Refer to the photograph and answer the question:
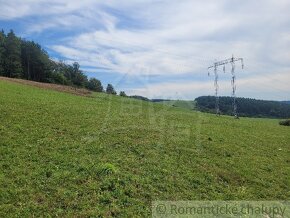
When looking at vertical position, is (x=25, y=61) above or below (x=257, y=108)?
above

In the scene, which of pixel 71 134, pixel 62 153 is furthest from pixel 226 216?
pixel 71 134

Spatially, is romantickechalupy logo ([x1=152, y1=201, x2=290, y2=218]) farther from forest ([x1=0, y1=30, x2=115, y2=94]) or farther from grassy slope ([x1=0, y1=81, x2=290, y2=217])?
forest ([x1=0, y1=30, x2=115, y2=94])

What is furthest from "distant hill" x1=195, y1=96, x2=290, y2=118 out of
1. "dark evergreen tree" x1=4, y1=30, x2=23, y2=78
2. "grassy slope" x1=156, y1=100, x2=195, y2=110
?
"grassy slope" x1=156, y1=100, x2=195, y2=110

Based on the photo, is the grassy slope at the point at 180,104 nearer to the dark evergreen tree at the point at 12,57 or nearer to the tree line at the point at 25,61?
the tree line at the point at 25,61

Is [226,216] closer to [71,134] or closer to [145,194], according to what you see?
[145,194]

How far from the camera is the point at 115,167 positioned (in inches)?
825

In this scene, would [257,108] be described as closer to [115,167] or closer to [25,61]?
[25,61]

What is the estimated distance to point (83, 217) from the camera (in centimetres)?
1541

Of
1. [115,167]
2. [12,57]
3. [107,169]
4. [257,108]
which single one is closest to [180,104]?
[115,167]

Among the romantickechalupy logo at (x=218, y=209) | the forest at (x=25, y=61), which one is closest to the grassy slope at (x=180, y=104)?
the forest at (x=25, y=61)

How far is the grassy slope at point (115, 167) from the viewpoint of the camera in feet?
55.2

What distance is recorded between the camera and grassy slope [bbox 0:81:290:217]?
1683 centimetres

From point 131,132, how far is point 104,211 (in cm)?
1590

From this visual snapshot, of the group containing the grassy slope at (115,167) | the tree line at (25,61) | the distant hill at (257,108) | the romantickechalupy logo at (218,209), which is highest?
the tree line at (25,61)
